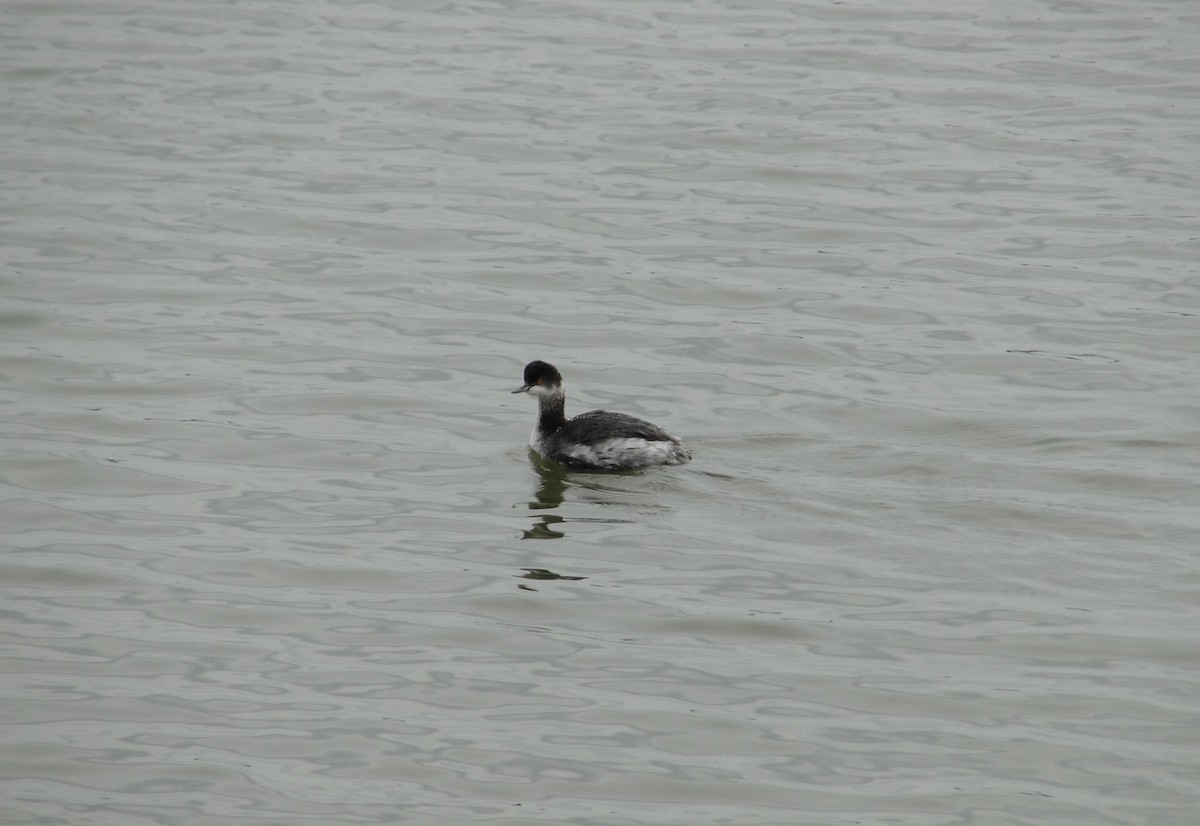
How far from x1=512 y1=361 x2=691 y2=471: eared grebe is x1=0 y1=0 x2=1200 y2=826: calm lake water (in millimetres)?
208

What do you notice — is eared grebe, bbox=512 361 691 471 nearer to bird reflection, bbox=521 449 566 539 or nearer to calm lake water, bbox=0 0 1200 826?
bird reflection, bbox=521 449 566 539

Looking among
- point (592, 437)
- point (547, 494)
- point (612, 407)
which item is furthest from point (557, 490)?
point (612, 407)

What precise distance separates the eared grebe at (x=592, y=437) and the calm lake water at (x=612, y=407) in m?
0.21

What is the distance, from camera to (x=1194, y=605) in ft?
32.5

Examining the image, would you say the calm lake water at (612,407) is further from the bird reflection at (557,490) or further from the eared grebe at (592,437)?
the eared grebe at (592,437)

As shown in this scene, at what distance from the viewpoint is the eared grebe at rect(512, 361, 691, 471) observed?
1209 centimetres

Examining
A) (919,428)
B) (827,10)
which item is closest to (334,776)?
(919,428)

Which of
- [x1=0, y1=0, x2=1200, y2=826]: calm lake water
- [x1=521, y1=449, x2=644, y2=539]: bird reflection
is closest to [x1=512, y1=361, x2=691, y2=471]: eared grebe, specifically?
[x1=521, y1=449, x2=644, y2=539]: bird reflection

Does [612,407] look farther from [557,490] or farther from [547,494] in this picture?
[547,494]

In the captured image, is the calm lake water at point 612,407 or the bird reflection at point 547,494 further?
the bird reflection at point 547,494

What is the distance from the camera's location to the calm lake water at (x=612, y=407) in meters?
8.39

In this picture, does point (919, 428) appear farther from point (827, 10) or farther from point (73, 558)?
point (827, 10)

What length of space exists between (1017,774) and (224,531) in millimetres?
5480

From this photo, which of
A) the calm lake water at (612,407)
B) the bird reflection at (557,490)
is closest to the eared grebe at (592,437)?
the bird reflection at (557,490)
